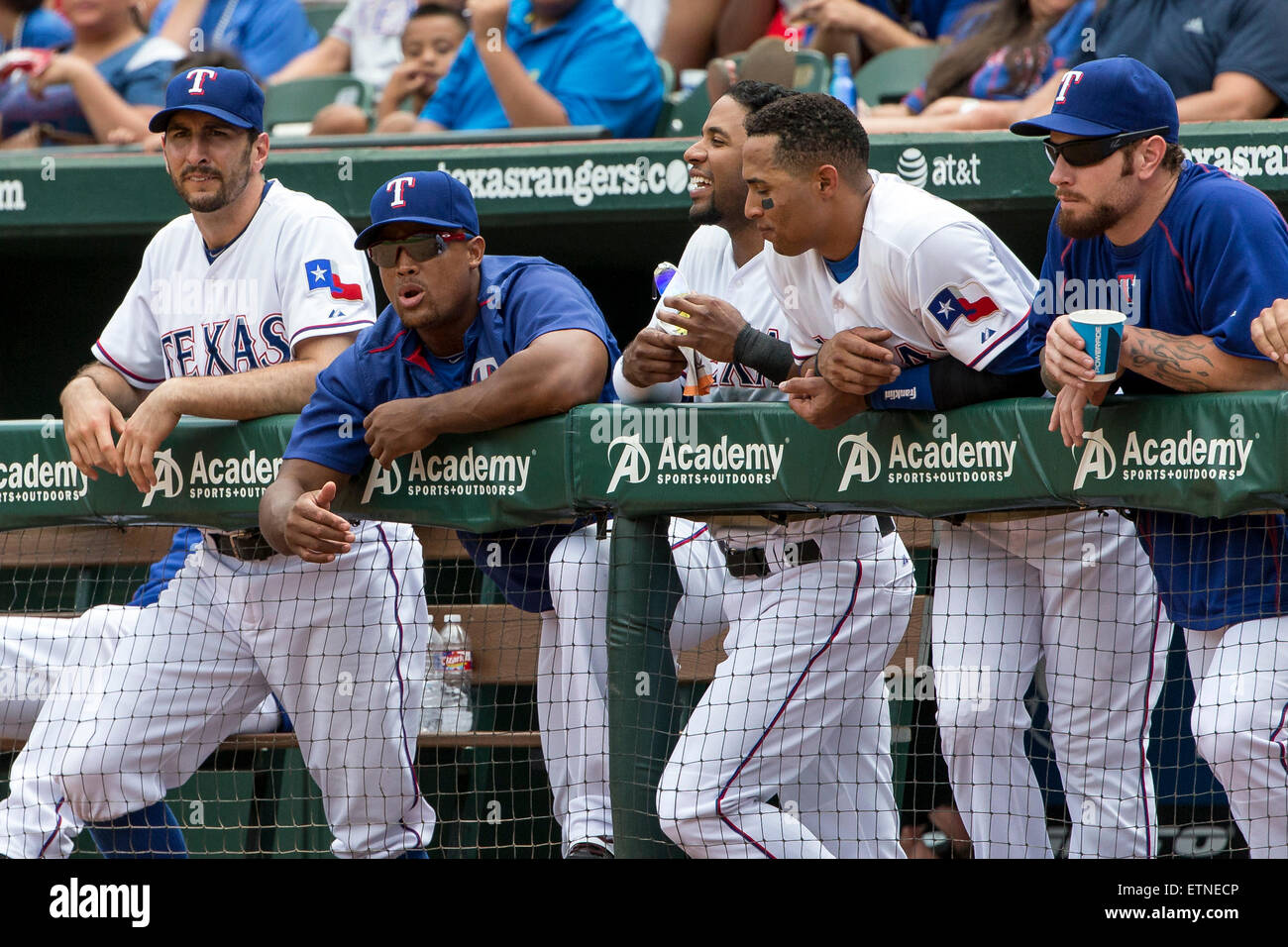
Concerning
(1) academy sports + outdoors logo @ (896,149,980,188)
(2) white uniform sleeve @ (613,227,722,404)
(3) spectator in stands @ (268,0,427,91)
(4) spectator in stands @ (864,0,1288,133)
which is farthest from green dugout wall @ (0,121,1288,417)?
(3) spectator in stands @ (268,0,427,91)

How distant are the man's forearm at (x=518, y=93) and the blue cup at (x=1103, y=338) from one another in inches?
105

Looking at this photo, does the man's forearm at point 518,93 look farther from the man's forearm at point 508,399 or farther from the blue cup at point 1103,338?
the blue cup at point 1103,338

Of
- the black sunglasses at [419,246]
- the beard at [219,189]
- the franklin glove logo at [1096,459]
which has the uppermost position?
the beard at [219,189]

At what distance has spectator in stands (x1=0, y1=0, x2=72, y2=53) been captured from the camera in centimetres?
647

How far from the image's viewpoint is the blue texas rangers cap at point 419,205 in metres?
3.16

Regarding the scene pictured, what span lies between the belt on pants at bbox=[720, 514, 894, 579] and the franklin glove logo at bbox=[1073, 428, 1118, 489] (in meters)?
0.45

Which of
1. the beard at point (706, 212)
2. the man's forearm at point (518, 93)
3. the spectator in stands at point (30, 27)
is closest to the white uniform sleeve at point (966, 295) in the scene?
the beard at point (706, 212)

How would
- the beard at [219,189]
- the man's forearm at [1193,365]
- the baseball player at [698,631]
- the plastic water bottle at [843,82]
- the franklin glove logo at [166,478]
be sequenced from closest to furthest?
the man's forearm at [1193,365], the baseball player at [698,631], the franklin glove logo at [166,478], the beard at [219,189], the plastic water bottle at [843,82]

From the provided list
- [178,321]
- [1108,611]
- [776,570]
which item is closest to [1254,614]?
[1108,611]

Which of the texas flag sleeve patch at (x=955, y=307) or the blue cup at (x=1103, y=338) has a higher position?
the texas flag sleeve patch at (x=955, y=307)

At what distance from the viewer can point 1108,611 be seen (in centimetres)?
294

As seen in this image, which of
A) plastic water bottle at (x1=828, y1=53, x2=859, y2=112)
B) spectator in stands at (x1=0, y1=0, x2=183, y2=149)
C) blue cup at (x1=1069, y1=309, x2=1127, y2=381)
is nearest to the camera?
blue cup at (x1=1069, y1=309, x2=1127, y2=381)

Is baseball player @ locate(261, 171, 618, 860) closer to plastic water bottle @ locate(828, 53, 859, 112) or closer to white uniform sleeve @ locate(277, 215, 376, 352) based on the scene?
white uniform sleeve @ locate(277, 215, 376, 352)
